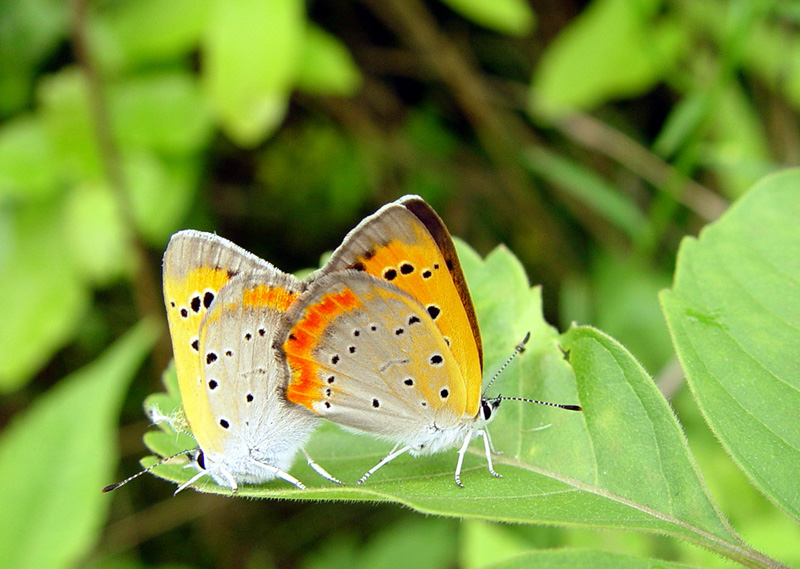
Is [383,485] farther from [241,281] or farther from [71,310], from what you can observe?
[71,310]

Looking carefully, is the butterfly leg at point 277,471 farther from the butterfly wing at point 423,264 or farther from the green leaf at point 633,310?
the green leaf at point 633,310

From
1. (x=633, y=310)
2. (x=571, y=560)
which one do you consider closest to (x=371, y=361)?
(x=571, y=560)

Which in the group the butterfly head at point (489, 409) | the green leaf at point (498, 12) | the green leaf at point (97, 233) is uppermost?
the green leaf at point (498, 12)

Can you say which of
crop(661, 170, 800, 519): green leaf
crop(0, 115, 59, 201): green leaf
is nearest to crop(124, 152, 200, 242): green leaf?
crop(0, 115, 59, 201): green leaf

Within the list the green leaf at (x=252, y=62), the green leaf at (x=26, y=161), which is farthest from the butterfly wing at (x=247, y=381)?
the green leaf at (x=26, y=161)

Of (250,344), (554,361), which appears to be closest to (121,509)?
(250,344)

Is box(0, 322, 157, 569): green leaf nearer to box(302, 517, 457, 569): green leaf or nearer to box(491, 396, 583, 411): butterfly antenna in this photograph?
box(302, 517, 457, 569): green leaf

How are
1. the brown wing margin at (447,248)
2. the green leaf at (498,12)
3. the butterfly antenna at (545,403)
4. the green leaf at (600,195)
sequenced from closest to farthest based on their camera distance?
the butterfly antenna at (545,403)
the brown wing margin at (447,248)
the green leaf at (600,195)
the green leaf at (498,12)
